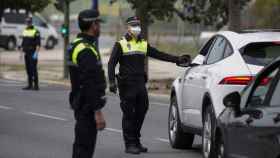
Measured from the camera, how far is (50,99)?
2328 cm

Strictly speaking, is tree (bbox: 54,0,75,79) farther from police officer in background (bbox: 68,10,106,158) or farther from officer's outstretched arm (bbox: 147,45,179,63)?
police officer in background (bbox: 68,10,106,158)

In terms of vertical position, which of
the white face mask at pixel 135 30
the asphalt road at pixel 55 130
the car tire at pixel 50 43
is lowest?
the car tire at pixel 50 43

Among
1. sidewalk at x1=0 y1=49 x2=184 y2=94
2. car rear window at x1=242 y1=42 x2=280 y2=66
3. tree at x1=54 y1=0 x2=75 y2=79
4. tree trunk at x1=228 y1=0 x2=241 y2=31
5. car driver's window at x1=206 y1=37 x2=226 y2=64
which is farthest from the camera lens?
sidewalk at x1=0 y1=49 x2=184 y2=94

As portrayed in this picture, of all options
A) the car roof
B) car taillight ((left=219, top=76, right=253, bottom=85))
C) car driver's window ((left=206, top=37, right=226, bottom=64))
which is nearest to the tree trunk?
car driver's window ((left=206, top=37, right=226, bottom=64))

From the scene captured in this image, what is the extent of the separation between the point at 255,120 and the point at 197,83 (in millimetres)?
4036

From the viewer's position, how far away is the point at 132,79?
1360 centimetres

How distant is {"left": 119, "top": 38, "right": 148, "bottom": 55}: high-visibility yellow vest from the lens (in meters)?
13.6

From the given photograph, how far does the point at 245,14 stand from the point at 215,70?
31760 millimetres

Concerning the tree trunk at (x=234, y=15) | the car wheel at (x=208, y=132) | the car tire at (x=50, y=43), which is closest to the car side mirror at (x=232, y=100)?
the car wheel at (x=208, y=132)

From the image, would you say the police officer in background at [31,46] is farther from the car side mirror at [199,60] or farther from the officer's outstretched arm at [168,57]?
the car side mirror at [199,60]

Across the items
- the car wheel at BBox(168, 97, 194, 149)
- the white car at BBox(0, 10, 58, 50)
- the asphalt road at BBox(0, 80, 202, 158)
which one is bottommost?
the white car at BBox(0, 10, 58, 50)

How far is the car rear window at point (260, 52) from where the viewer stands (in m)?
11.9

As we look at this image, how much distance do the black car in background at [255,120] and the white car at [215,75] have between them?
0.99 meters

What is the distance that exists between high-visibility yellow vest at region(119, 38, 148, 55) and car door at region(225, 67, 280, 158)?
3.97 meters
